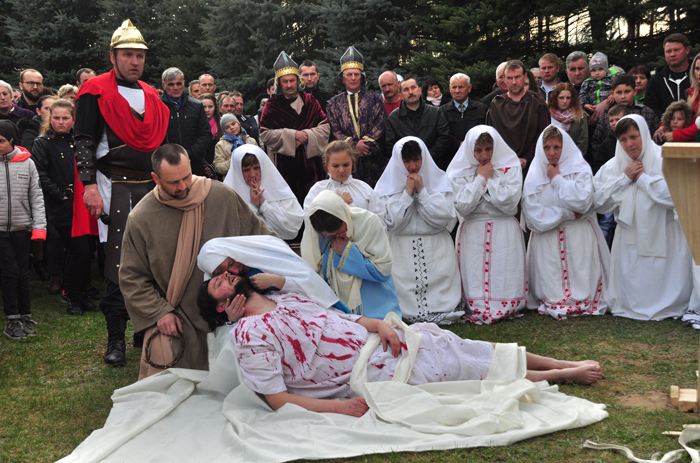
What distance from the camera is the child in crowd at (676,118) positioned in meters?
6.65

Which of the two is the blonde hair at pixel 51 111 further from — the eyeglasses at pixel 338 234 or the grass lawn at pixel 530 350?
the eyeglasses at pixel 338 234

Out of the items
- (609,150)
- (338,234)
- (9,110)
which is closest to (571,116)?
(609,150)

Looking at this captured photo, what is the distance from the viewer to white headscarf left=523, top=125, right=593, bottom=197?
6629 millimetres

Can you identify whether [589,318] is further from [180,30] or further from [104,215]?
[180,30]

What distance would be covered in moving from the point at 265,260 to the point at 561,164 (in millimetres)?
3658

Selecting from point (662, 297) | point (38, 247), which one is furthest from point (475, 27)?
point (38, 247)

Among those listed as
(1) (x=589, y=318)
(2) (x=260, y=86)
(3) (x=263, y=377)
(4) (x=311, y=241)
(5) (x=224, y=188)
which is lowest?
(1) (x=589, y=318)

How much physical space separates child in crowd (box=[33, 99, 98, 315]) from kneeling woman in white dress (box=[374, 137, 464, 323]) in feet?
10.7

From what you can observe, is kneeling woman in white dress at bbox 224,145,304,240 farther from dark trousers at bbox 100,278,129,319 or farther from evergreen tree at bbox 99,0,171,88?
evergreen tree at bbox 99,0,171,88

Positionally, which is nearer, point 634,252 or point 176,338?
point 176,338

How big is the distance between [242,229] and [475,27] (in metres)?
8.12

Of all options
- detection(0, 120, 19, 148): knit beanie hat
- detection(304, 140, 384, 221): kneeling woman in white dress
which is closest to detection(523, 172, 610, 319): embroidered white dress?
detection(304, 140, 384, 221): kneeling woman in white dress

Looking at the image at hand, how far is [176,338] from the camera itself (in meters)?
4.57

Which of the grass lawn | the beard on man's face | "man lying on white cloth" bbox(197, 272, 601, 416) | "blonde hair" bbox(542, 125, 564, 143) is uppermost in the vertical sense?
"blonde hair" bbox(542, 125, 564, 143)
